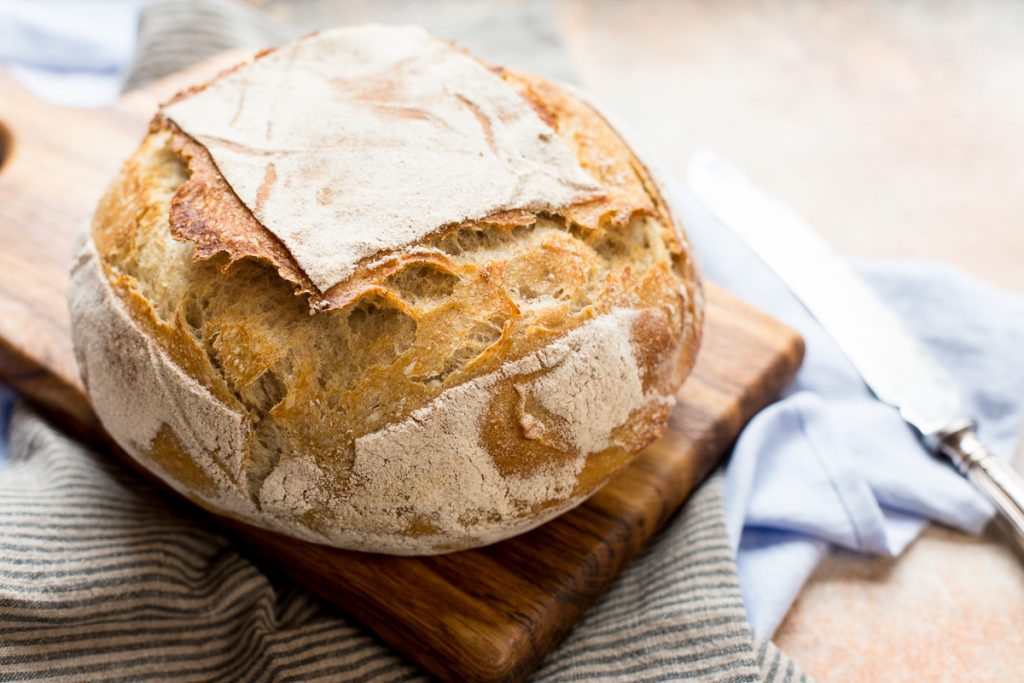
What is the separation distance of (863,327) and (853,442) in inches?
7.0

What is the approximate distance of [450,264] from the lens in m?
0.99

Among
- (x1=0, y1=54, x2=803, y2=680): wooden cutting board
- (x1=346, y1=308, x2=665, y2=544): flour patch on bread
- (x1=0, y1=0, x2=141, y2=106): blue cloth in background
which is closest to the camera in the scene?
(x1=346, y1=308, x2=665, y2=544): flour patch on bread

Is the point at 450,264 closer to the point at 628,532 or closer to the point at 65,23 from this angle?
the point at 628,532

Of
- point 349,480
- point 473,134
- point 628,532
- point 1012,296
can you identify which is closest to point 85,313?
point 349,480

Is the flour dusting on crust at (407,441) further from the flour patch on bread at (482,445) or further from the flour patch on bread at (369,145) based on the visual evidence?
the flour patch on bread at (369,145)

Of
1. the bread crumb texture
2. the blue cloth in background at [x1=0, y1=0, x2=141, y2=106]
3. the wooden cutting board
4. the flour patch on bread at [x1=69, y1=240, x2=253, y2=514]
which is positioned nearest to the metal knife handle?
the wooden cutting board

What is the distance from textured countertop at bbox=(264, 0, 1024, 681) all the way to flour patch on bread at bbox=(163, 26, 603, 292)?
67cm

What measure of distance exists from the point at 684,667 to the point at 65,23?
78.8 inches

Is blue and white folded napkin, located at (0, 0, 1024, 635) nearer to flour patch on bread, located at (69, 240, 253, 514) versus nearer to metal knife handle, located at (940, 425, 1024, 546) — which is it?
metal knife handle, located at (940, 425, 1024, 546)

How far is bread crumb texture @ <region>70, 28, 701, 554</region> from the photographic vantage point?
3.17 ft

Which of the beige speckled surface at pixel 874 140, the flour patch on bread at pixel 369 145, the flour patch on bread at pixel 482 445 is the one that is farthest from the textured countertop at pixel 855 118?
the flour patch on bread at pixel 369 145

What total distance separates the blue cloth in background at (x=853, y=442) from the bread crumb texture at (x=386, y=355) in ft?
0.89

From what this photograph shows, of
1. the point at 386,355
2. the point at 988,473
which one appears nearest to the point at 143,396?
the point at 386,355

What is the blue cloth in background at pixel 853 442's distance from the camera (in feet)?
4.02
